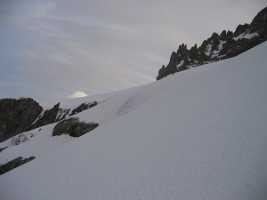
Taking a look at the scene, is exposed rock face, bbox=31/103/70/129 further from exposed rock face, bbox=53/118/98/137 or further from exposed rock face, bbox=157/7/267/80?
exposed rock face, bbox=157/7/267/80

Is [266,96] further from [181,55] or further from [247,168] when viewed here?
[181,55]

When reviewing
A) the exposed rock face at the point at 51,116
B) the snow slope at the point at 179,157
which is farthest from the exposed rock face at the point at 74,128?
the exposed rock face at the point at 51,116

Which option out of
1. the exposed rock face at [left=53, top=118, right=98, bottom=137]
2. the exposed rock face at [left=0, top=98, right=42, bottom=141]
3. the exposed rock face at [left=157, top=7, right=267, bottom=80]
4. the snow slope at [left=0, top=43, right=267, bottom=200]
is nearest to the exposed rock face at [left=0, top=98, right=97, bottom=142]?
the exposed rock face at [left=0, top=98, right=42, bottom=141]

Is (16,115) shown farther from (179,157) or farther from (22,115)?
(179,157)

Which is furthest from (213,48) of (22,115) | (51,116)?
(22,115)

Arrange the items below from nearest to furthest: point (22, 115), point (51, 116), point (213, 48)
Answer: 1. point (51, 116)
2. point (22, 115)
3. point (213, 48)

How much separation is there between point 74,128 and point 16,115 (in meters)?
55.2

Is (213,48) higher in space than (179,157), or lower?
higher

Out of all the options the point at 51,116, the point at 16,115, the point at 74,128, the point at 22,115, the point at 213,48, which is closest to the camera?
the point at 74,128

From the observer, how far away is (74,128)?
23578mm

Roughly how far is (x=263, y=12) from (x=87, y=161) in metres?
81.4

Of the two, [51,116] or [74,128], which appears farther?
[51,116]

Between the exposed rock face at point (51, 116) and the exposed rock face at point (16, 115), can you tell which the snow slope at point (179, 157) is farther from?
the exposed rock face at point (16, 115)

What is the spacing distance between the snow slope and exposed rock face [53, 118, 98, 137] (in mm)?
12405
